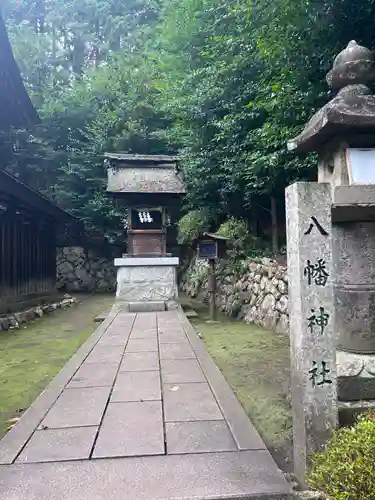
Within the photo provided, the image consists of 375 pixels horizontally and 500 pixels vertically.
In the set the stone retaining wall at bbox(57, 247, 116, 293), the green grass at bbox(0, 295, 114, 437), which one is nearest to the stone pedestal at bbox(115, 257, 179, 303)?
the green grass at bbox(0, 295, 114, 437)

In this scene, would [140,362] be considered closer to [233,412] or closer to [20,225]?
[233,412]

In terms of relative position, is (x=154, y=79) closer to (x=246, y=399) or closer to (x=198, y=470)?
(x=246, y=399)

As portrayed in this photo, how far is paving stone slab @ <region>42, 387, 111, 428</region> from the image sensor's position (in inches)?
131

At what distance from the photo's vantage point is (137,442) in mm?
2906

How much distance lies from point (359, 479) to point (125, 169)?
12318 mm

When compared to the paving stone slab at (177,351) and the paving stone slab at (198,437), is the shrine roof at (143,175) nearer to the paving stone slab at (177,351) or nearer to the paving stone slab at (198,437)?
the paving stone slab at (177,351)

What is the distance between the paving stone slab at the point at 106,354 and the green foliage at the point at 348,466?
3686mm

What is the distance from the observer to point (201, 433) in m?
3.07

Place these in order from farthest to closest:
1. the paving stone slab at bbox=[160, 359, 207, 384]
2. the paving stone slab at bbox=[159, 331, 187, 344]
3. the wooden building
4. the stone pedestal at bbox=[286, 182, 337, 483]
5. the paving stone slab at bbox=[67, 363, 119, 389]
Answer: the wooden building → the paving stone slab at bbox=[159, 331, 187, 344] → the paving stone slab at bbox=[160, 359, 207, 384] → the paving stone slab at bbox=[67, 363, 119, 389] → the stone pedestal at bbox=[286, 182, 337, 483]

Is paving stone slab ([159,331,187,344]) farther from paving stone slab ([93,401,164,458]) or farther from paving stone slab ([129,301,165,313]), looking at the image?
paving stone slab ([129,301,165,313])

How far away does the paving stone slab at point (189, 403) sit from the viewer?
3414 millimetres

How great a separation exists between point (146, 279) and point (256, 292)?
3885mm

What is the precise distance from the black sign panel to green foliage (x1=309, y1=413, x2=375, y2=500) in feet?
26.5

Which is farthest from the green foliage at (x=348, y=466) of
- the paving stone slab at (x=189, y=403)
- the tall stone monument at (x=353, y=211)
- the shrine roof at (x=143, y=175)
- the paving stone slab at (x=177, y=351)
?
the shrine roof at (x=143, y=175)
